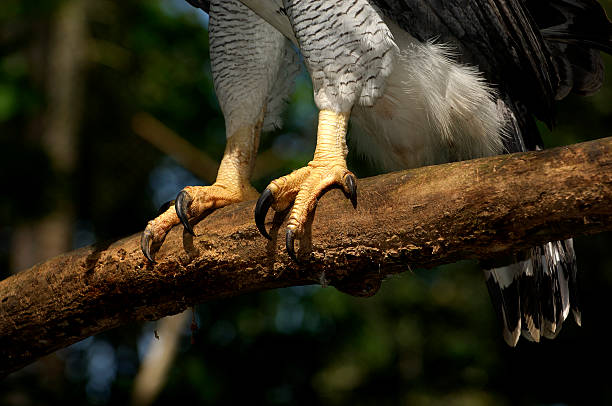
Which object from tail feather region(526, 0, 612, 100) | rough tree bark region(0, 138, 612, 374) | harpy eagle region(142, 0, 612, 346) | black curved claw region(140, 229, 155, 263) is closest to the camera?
rough tree bark region(0, 138, 612, 374)

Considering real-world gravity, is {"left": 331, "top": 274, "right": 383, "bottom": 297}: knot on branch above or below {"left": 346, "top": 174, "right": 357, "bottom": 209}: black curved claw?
below

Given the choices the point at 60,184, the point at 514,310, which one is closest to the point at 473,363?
the point at 514,310

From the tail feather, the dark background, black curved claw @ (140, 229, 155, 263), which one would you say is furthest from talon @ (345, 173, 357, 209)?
the dark background

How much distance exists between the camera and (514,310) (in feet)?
9.84

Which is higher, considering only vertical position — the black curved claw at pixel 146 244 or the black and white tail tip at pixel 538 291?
the black curved claw at pixel 146 244

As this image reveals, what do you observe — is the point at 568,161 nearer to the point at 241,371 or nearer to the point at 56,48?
the point at 241,371

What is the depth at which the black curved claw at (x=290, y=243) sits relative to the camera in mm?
2119

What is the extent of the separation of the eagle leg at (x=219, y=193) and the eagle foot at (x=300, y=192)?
293 millimetres

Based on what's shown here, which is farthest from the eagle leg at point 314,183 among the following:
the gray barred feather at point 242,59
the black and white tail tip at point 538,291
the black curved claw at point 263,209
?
the black and white tail tip at point 538,291

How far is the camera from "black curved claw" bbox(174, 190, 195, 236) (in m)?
2.40

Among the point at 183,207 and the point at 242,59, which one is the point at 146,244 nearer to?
the point at 183,207

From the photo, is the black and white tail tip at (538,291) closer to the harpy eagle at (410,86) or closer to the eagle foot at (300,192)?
the harpy eagle at (410,86)

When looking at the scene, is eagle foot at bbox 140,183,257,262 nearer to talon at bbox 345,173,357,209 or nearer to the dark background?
talon at bbox 345,173,357,209

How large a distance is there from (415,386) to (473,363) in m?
0.45
